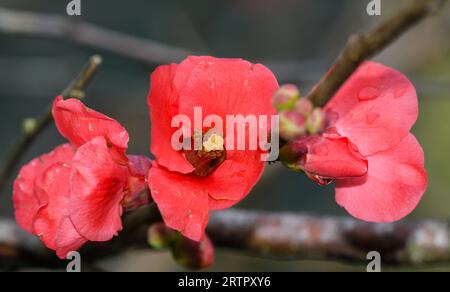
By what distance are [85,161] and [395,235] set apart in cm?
63

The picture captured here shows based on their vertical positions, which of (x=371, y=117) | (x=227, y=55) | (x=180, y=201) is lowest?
(x=180, y=201)

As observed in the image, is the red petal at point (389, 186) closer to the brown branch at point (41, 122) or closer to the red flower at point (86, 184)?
the red flower at point (86, 184)

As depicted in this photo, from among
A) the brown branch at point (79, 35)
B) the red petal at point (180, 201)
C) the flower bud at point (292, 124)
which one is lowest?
the red petal at point (180, 201)

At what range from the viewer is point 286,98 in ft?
1.78

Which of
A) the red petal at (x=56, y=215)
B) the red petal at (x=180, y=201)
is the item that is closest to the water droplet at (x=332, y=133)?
the red petal at (x=180, y=201)

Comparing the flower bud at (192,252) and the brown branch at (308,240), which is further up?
the brown branch at (308,240)

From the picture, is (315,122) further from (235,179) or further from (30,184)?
(30,184)

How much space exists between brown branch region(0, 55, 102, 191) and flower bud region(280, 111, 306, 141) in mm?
359

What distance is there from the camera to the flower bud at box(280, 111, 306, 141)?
54 centimetres

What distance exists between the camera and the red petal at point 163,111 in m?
0.61

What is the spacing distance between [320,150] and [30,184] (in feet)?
1.10

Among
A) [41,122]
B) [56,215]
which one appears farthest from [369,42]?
[41,122]

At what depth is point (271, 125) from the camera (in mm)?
584
